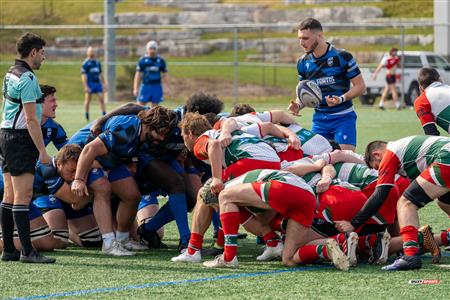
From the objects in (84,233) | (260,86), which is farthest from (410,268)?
(260,86)

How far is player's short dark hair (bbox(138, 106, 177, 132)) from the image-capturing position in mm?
7379

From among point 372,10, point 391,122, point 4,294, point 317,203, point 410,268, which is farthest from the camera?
point 372,10

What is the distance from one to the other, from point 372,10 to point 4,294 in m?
32.7

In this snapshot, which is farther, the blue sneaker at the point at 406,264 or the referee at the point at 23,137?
the referee at the point at 23,137

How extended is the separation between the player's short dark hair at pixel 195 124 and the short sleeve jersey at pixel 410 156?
50.2 inches

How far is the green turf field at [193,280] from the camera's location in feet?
19.6

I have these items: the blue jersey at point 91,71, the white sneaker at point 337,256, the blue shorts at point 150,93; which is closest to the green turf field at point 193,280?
the white sneaker at point 337,256

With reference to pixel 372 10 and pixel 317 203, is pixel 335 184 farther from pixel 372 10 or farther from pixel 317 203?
pixel 372 10

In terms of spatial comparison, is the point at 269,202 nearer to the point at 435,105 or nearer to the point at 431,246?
the point at 431,246

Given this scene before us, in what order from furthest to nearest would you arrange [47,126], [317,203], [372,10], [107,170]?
[372,10]
[47,126]
[107,170]
[317,203]

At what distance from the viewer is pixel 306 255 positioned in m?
6.86

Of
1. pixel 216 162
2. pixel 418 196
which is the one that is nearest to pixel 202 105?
pixel 216 162

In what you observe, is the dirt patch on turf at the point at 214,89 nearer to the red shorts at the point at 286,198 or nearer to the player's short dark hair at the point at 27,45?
the player's short dark hair at the point at 27,45

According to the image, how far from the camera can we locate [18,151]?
279 inches
